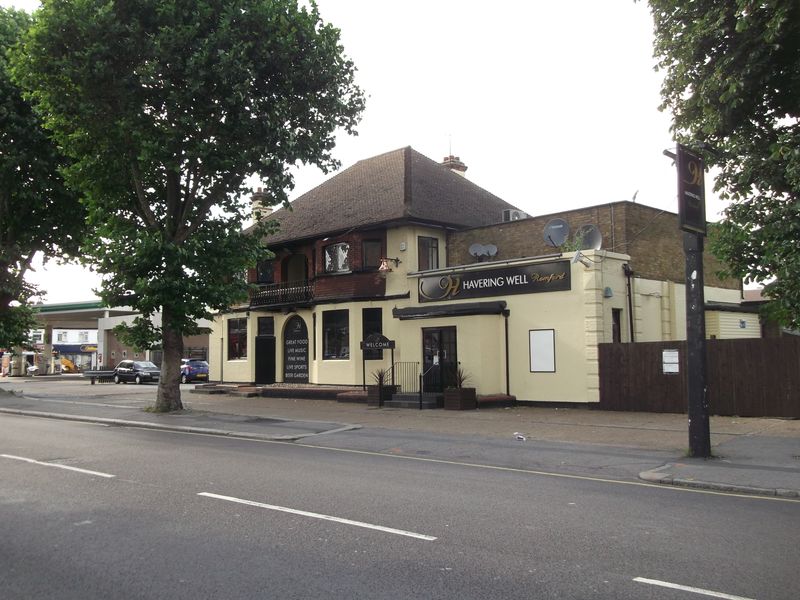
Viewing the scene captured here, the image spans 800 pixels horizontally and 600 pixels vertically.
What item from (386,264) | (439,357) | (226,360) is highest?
(386,264)

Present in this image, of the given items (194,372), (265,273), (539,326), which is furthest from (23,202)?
(539,326)

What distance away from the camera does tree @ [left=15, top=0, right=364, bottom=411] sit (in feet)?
54.0

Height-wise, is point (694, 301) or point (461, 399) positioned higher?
point (694, 301)

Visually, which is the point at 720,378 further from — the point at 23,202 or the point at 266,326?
the point at 23,202

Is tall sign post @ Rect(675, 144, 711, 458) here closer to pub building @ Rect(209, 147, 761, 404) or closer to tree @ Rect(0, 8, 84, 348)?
pub building @ Rect(209, 147, 761, 404)

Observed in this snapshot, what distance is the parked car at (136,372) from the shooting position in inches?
1613

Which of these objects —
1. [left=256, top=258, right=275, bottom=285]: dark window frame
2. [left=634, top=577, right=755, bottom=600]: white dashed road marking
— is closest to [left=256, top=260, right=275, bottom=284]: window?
[left=256, top=258, right=275, bottom=285]: dark window frame

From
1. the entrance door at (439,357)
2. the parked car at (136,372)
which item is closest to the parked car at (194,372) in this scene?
the parked car at (136,372)

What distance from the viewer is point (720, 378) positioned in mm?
17016

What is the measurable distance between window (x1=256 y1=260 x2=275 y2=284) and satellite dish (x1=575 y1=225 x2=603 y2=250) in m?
14.1

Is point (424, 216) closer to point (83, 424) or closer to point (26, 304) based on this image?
point (83, 424)

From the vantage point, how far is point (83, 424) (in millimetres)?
18000

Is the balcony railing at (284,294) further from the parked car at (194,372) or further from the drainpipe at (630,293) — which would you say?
the parked car at (194,372)

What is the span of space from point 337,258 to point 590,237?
9.70 meters
